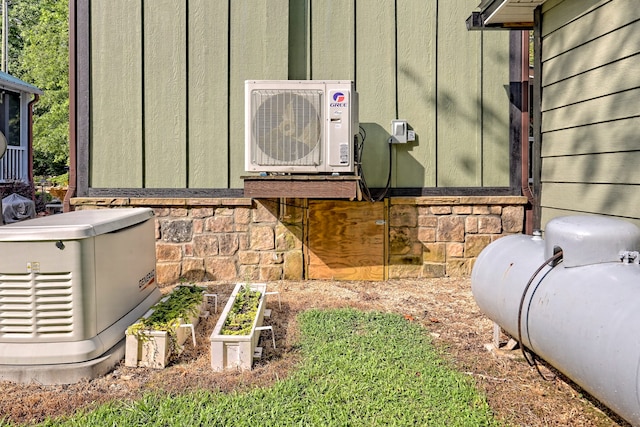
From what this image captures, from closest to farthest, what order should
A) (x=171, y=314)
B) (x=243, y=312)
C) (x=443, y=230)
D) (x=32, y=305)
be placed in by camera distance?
(x=32, y=305), (x=171, y=314), (x=243, y=312), (x=443, y=230)

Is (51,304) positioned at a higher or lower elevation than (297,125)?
lower

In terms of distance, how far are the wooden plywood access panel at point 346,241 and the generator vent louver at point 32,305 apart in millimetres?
2405

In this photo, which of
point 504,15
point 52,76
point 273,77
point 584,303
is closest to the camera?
point 584,303

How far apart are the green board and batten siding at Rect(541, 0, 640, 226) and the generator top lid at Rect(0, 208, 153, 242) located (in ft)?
9.78

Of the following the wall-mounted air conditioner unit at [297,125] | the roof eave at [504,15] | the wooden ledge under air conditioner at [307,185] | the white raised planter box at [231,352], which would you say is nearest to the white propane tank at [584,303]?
the white raised planter box at [231,352]

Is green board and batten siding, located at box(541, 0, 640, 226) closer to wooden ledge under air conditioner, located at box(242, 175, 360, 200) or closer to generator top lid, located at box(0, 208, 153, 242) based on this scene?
wooden ledge under air conditioner, located at box(242, 175, 360, 200)

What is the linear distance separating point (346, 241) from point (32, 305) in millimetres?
2734

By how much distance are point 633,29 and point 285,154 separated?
2420mm

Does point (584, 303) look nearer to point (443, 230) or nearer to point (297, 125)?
point (297, 125)

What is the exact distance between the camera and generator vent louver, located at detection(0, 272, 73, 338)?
7.25ft

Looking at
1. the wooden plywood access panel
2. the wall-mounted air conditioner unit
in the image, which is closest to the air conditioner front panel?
the wall-mounted air conditioner unit

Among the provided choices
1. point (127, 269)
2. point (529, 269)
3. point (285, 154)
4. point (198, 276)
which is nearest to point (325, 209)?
point (285, 154)

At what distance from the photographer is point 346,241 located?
4.32 m

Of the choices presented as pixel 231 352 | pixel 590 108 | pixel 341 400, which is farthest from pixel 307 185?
pixel 590 108
